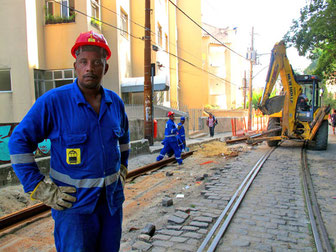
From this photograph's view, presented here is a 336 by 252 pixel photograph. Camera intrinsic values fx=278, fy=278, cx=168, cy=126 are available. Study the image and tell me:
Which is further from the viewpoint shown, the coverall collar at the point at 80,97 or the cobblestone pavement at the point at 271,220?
the cobblestone pavement at the point at 271,220

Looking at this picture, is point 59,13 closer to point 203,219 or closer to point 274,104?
point 274,104

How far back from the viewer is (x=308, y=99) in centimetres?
1329

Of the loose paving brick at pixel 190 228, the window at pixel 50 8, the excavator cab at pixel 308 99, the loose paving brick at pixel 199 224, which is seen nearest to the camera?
the loose paving brick at pixel 190 228

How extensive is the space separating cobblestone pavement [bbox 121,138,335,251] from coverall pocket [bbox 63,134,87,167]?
2.13 m

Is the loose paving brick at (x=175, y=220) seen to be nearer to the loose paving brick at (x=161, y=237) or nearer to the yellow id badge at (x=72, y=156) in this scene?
→ the loose paving brick at (x=161, y=237)

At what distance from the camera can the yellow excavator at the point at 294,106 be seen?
39.1 ft

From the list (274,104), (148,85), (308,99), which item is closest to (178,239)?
(148,85)

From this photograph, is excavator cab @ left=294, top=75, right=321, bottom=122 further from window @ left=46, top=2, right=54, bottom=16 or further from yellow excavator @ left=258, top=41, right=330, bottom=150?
window @ left=46, top=2, right=54, bottom=16

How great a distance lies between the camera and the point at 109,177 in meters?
2.03

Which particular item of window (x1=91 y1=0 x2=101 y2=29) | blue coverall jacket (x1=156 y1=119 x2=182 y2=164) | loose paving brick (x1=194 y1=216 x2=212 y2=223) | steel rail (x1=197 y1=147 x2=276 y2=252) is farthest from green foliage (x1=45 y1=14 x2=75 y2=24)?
loose paving brick (x1=194 y1=216 x2=212 y2=223)

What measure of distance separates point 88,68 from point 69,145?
582mm

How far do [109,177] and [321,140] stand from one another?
41.3ft

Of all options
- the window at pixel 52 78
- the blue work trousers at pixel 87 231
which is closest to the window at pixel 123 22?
the window at pixel 52 78

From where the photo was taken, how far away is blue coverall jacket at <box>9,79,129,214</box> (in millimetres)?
1852
